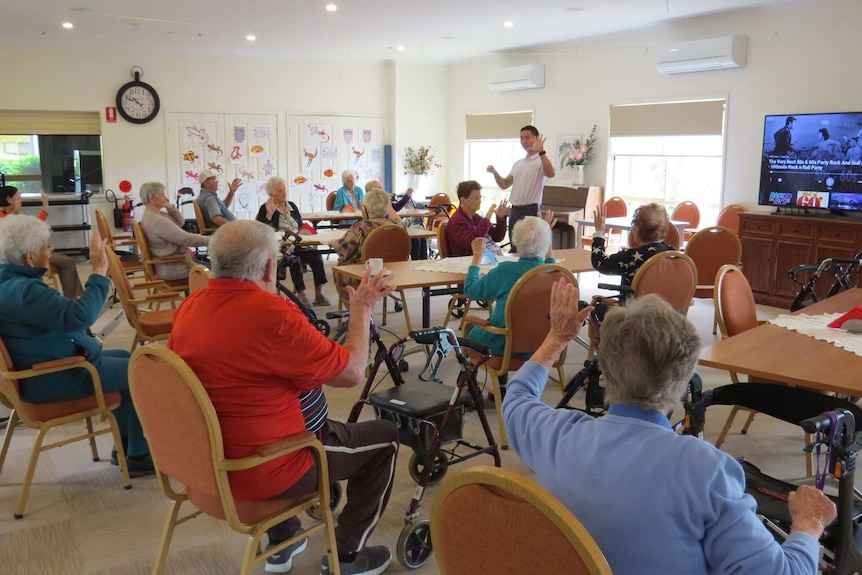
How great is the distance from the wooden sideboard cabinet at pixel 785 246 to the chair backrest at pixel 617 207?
1.92 metres

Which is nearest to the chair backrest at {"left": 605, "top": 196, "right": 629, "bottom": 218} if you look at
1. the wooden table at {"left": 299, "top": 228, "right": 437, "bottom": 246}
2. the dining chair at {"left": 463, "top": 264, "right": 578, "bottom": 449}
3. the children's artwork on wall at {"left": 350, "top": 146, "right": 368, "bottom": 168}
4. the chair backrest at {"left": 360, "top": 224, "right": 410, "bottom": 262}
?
the wooden table at {"left": 299, "top": 228, "right": 437, "bottom": 246}

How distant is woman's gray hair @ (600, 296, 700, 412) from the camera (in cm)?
140

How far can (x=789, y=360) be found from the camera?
2600 millimetres

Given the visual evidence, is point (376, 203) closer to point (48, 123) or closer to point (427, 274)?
point (427, 274)

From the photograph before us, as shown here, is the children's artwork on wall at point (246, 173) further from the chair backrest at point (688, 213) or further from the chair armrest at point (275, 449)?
the chair armrest at point (275, 449)

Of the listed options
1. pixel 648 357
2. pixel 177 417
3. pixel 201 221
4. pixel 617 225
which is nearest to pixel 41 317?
pixel 177 417

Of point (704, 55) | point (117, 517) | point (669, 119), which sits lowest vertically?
point (117, 517)

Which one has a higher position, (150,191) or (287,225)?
(150,191)

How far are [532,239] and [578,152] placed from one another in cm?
636

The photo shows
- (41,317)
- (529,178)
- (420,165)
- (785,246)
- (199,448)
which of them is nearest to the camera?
(199,448)

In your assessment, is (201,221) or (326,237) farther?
(201,221)

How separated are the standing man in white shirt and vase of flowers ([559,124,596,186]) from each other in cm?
244

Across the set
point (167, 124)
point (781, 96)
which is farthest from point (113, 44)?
point (781, 96)

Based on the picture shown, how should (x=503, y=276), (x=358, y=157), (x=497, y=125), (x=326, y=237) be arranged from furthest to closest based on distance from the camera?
(x=358, y=157)
(x=497, y=125)
(x=326, y=237)
(x=503, y=276)
